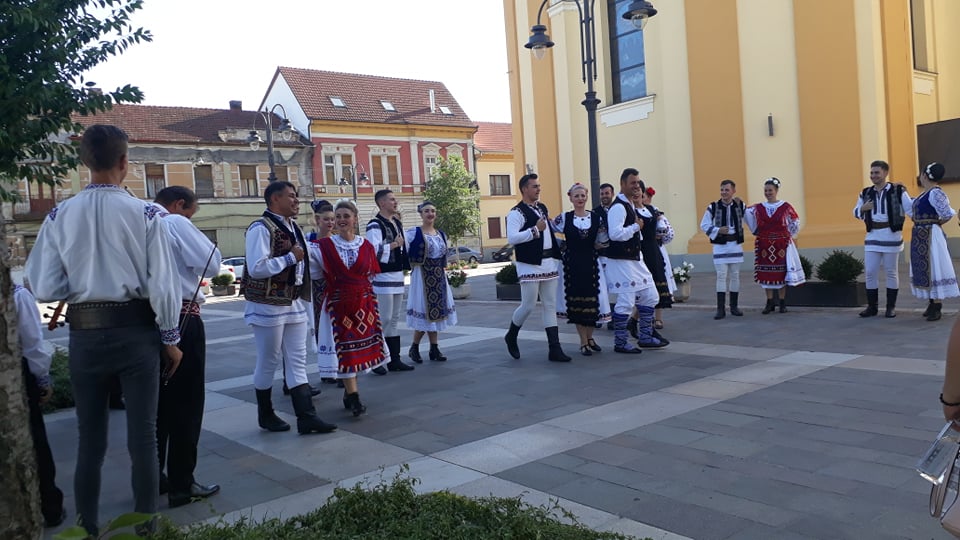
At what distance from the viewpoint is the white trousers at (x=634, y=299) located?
8.00 m

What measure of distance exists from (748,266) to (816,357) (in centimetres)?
1121

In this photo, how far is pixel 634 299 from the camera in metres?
8.05

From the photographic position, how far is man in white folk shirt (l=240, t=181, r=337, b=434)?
509 centimetres

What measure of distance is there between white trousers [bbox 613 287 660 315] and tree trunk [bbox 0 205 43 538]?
648 cm

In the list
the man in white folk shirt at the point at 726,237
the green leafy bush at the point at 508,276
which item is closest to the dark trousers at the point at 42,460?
the man in white folk shirt at the point at 726,237

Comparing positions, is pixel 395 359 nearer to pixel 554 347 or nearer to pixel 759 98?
pixel 554 347

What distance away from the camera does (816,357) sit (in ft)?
22.9

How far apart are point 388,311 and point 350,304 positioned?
2.16m

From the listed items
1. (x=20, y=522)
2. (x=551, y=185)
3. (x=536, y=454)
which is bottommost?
(x=536, y=454)

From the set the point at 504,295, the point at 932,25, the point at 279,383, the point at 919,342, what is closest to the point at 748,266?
the point at 504,295

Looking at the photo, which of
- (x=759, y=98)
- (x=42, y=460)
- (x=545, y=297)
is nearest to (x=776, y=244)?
(x=545, y=297)

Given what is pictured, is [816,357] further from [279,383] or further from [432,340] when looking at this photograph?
[279,383]

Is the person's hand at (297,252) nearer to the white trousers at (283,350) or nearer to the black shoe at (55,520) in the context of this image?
the white trousers at (283,350)

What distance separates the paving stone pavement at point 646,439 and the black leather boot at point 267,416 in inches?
5.6
